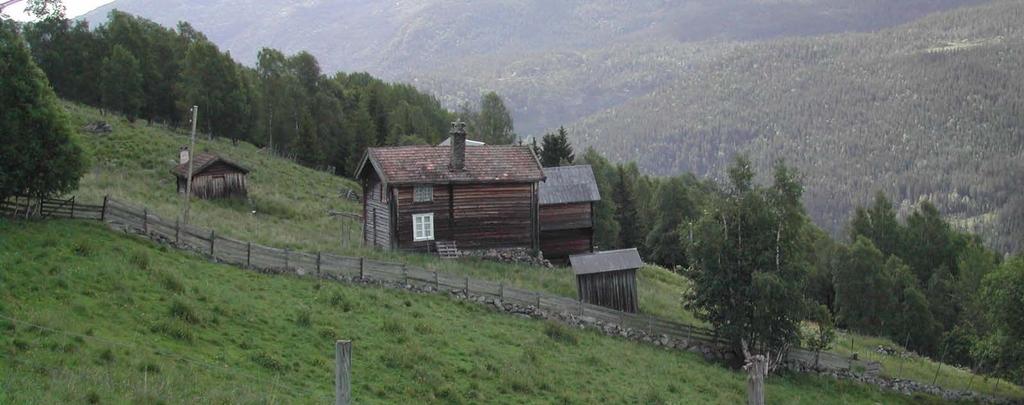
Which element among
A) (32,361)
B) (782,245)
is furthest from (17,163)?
(782,245)

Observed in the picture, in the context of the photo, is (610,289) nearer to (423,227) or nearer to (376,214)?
(423,227)

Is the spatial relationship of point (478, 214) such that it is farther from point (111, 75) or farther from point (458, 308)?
point (111, 75)

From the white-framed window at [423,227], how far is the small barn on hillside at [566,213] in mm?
7501

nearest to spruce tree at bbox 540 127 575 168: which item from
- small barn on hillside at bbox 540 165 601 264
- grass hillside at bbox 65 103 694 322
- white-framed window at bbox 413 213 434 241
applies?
grass hillside at bbox 65 103 694 322

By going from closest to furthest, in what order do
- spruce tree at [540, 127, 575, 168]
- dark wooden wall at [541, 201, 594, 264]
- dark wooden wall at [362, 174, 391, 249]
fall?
dark wooden wall at [362, 174, 391, 249] < dark wooden wall at [541, 201, 594, 264] < spruce tree at [540, 127, 575, 168]

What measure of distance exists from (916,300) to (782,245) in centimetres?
3608

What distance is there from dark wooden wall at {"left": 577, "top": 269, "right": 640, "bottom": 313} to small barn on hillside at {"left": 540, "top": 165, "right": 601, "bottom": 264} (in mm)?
10639

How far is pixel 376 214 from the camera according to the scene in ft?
149

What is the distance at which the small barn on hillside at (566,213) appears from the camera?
48.3 m

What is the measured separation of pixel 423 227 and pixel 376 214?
3541 millimetres

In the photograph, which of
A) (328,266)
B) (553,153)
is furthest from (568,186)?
(553,153)

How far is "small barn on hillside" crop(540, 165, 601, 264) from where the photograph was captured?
4831cm

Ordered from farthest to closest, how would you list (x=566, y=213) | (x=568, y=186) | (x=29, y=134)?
(x=568, y=186), (x=566, y=213), (x=29, y=134)

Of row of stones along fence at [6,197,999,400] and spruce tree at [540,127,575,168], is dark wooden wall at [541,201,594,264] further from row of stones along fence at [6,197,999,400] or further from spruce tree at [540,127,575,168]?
spruce tree at [540,127,575,168]
